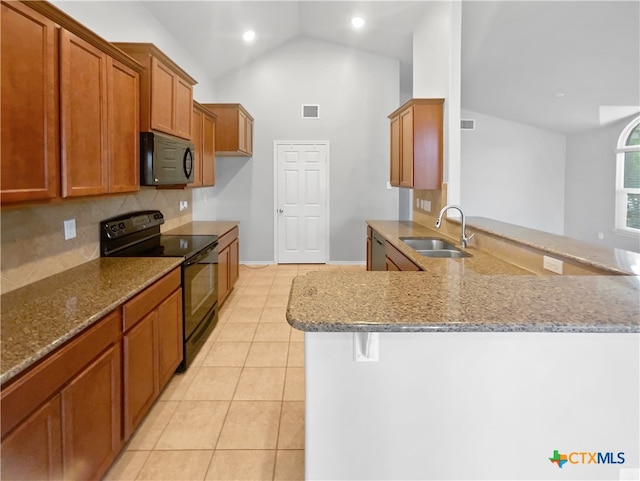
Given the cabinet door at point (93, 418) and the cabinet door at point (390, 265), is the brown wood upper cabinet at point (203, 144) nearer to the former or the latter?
the cabinet door at point (390, 265)

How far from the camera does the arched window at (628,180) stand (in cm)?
690

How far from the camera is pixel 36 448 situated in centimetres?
133

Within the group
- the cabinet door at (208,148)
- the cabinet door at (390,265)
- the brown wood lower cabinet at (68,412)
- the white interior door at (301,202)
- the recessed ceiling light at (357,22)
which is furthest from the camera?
the white interior door at (301,202)

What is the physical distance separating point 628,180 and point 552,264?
254 inches

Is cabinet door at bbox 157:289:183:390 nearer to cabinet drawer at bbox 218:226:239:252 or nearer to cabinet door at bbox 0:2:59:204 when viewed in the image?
cabinet door at bbox 0:2:59:204

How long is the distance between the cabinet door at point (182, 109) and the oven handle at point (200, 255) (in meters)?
0.98

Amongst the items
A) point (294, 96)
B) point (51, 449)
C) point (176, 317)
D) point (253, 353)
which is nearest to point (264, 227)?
point (294, 96)

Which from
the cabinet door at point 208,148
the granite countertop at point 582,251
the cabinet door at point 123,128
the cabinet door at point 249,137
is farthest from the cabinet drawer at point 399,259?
the cabinet door at point 249,137

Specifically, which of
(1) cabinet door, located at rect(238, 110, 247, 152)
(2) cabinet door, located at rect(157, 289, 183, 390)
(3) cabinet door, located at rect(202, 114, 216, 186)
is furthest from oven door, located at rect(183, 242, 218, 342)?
(1) cabinet door, located at rect(238, 110, 247, 152)

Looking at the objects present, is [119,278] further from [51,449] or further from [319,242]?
[319,242]

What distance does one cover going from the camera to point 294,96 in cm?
666

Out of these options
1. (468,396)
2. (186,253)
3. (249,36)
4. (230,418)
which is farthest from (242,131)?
(468,396)

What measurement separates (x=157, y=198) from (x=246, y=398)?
7.63ft

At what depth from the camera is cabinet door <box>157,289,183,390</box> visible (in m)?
2.49
